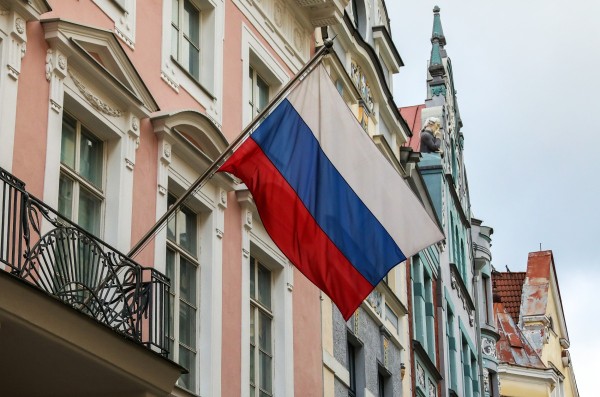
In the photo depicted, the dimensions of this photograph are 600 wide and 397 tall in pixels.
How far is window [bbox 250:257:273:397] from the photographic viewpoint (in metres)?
19.3

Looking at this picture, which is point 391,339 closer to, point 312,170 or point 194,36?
point 194,36

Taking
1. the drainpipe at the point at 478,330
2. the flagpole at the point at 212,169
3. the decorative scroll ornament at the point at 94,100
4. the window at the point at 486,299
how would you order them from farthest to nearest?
1. the window at the point at 486,299
2. the drainpipe at the point at 478,330
3. the decorative scroll ornament at the point at 94,100
4. the flagpole at the point at 212,169

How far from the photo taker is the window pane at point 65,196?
15.2 meters

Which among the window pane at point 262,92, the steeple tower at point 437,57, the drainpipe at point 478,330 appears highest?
the steeple tower at point 437,57

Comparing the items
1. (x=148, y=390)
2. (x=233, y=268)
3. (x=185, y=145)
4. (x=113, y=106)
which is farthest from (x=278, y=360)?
(x=148, y=390)

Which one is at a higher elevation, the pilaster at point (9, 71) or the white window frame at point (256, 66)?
→ the white window frame at point (256, 66)

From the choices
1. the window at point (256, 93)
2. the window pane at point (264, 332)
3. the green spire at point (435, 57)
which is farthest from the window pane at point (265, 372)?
the green spire at point (435, 57)

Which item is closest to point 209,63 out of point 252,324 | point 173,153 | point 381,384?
point 173,153

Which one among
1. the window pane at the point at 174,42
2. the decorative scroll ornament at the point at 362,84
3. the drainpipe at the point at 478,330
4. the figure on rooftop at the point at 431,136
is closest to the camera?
the window pane at the point at 174,42

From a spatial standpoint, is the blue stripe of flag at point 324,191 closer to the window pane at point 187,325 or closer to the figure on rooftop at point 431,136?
the window pane at point 187,325

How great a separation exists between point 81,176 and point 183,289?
8.44ft

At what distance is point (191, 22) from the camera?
1944cm

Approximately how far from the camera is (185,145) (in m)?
17.7

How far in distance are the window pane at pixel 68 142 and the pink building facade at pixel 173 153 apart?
0.02m
